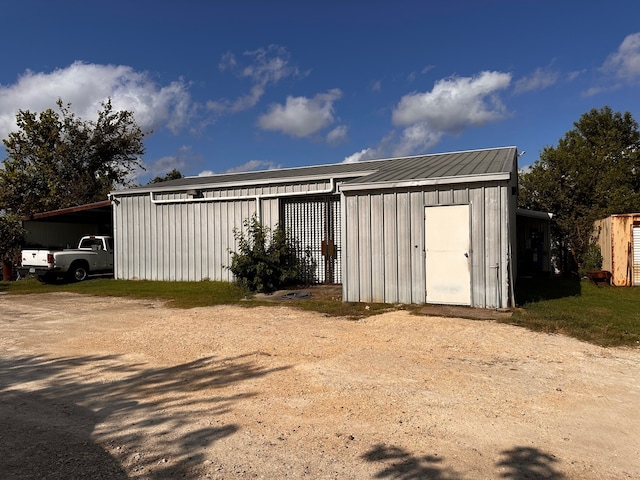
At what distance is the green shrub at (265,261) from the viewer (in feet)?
41.0

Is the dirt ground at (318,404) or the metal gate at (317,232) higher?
the metal gate at (317,232)

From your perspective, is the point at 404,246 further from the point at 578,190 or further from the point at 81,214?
the point at 81,214

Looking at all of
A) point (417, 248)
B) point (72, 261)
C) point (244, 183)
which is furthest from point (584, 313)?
point (72, 261)

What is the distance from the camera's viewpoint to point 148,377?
530cm

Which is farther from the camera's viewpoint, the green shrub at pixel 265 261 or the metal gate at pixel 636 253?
the metal gate at pixel 636 253

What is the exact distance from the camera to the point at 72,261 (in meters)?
16.8

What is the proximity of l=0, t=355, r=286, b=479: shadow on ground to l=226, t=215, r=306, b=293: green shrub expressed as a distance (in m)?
6.43

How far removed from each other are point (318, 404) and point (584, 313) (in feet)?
22.0

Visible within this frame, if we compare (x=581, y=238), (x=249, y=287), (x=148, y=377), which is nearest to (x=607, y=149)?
(x=581, y=238)

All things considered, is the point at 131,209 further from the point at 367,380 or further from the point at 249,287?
the point at 367,380

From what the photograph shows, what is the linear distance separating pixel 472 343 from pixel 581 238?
14.0m

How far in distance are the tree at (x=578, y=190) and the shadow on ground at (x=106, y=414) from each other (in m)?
16.8

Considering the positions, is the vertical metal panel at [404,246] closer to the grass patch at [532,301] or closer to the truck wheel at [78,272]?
the grass patch at [532,301]

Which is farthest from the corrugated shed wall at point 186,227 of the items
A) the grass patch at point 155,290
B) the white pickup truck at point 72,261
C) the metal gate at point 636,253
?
the metal gate at point 636,253
